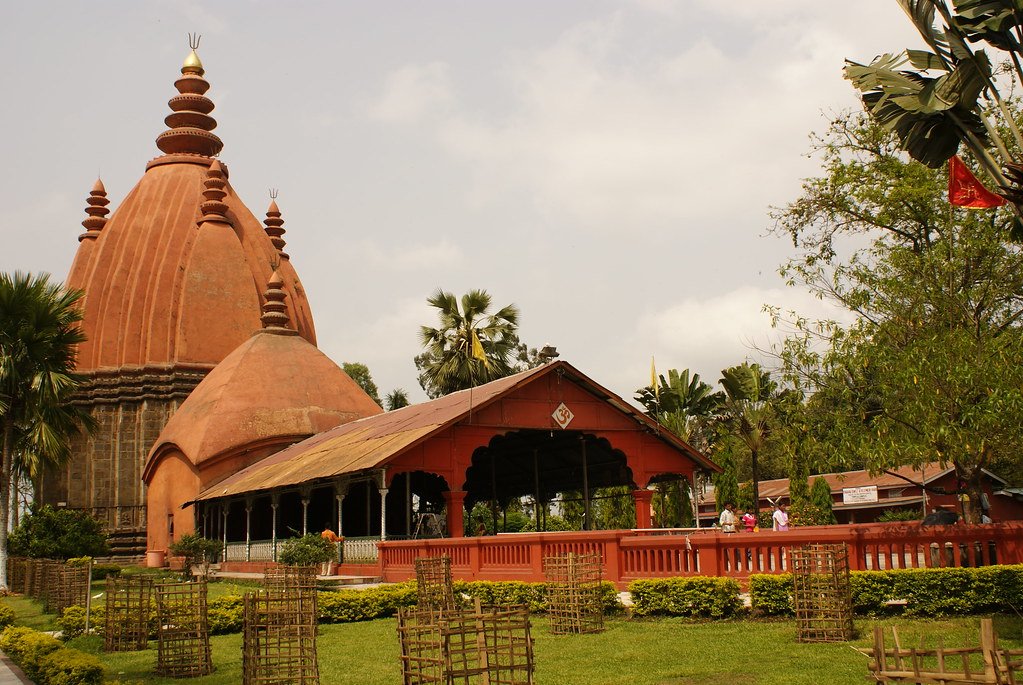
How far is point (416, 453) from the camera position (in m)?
23.0

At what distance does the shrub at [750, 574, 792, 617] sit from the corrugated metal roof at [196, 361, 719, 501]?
10281 millimetres

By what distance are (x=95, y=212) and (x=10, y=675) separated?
39555mm

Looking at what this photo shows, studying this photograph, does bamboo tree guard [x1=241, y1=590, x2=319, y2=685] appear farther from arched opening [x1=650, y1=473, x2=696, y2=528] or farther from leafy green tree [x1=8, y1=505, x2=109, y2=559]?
arched opening [x1=650, y1=473, x2=696, y2=528]

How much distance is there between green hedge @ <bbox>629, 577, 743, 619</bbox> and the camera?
Result: 13578 millimetres

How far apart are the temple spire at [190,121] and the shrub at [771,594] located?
4123 cm

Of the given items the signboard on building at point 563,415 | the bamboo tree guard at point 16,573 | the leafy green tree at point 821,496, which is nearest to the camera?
the signboard on building at point 563,415

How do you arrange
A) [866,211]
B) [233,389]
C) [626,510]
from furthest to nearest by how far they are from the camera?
[626,510], [233,389], [866,211]

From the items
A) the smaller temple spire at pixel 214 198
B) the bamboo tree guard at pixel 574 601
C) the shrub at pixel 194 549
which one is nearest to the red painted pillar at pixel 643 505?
the shrub at pixel 194 549

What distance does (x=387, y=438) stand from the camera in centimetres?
2395

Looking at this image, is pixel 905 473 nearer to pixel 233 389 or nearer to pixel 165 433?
pixel 233 389

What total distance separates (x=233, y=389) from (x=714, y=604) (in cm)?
2458

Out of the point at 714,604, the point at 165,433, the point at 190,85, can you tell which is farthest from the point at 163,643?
the point at 190,85

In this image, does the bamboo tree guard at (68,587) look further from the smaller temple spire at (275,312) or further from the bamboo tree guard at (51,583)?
the smaller temple spire at (275,312)

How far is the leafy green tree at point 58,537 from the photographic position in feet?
92.4
